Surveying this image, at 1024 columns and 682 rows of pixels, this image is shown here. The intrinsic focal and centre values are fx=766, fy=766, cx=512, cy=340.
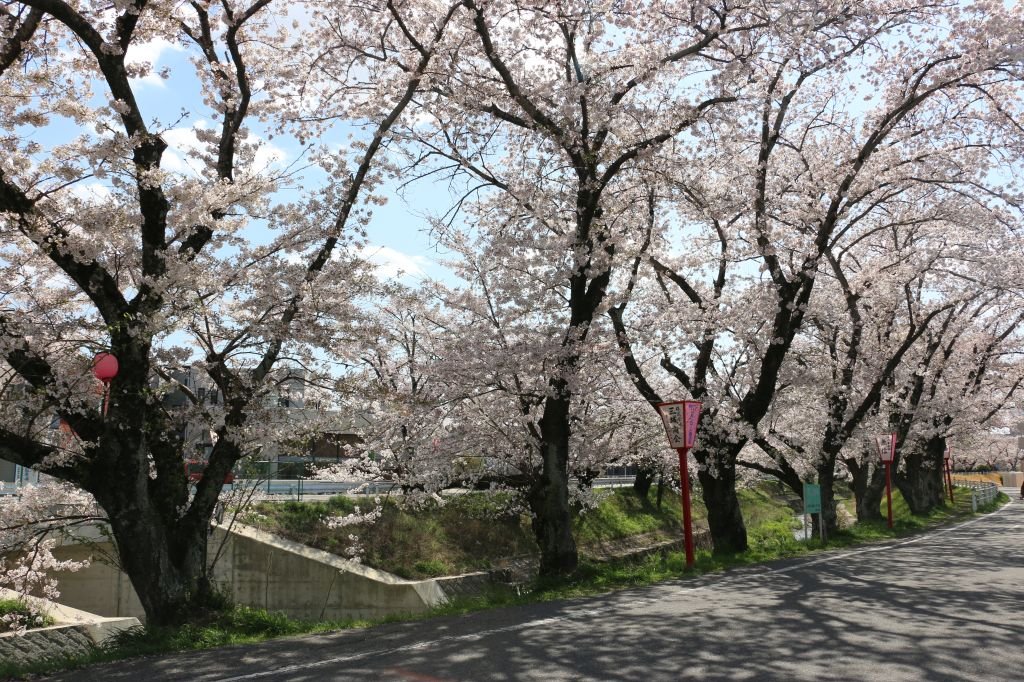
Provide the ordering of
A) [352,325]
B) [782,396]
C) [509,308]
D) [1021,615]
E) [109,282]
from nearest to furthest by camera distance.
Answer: [1021,615]
[109,282]
[352,325]
[509,308]
[782,396]

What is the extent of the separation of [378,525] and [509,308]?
34.3 feet

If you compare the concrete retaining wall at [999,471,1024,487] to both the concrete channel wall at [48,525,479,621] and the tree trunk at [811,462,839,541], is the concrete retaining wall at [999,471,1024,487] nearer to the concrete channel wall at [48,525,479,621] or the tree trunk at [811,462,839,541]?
the tree trunk at [811,462,839,541]

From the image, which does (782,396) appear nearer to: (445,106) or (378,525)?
(378,525)

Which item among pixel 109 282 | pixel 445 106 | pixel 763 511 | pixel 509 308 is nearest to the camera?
pixel 109 282

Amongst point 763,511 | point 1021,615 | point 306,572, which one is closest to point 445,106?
point 1021,615

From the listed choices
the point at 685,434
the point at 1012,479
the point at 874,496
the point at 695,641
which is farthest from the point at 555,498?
the point at 1012,479

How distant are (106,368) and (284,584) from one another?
1269 centimetres

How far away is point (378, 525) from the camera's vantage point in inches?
896

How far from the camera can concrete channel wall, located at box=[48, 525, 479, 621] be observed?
19469mm

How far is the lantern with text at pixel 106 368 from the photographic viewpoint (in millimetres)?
8852

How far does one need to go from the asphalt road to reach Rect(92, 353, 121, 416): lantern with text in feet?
10.8

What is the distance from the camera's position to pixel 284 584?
65.5 ft

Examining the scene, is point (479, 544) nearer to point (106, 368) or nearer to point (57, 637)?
point (57, 637)

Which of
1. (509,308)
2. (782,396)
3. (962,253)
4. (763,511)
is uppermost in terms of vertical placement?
(962,253)
